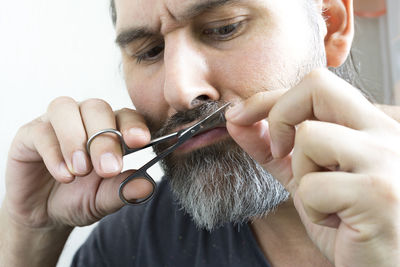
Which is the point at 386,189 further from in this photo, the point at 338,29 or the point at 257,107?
the point at 338,29

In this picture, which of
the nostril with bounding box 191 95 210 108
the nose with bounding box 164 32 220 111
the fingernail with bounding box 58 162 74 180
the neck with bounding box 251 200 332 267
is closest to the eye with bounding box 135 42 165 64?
the nose with bounding box 164 32 220 111

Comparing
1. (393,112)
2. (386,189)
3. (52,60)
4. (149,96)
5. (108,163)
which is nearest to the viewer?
(386,189)

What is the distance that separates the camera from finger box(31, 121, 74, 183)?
2.85 ft

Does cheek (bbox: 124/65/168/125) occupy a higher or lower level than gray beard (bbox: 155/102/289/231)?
higher

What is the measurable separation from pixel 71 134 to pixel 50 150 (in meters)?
0.07

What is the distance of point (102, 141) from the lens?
Answer: 2.75 ft

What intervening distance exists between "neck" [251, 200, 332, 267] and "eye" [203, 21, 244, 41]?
388 mm

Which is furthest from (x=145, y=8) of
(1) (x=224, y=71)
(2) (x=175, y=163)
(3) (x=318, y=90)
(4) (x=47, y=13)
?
(4) (x=47, y=13)

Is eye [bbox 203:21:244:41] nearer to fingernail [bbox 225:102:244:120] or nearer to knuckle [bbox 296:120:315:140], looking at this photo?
fingernail [bbox 225:102:244:120]

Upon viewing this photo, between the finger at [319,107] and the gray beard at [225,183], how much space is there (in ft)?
0.75

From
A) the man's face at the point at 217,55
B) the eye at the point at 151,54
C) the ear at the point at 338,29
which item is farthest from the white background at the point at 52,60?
the ear at the point at 338,29

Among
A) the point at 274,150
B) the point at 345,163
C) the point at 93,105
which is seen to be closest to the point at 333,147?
the point at 345,163

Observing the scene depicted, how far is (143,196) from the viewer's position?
2.96 ft

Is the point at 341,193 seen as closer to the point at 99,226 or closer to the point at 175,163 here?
the point at 175,163
